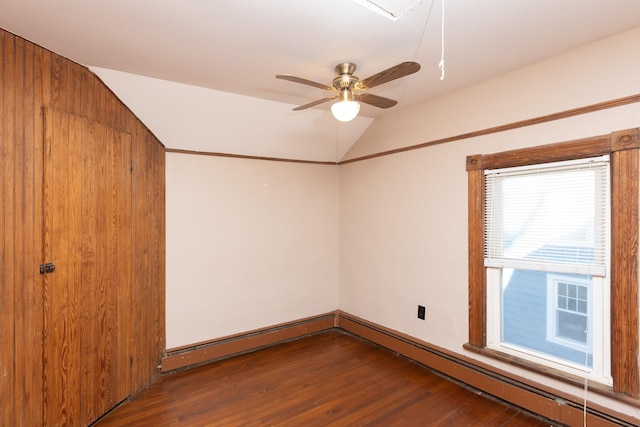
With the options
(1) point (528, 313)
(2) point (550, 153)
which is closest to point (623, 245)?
(2) point (550, 153)

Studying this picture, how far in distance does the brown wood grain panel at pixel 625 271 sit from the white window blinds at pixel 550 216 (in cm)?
9

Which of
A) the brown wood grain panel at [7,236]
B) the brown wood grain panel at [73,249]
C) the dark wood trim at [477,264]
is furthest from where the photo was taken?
the dark wood trim at [477,264]

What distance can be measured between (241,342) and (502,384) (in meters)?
2.40

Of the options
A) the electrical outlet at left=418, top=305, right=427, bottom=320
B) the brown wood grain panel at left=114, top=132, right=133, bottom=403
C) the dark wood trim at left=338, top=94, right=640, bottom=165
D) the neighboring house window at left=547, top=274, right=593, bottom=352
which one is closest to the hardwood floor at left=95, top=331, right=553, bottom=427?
the brown wood grain panel at left=114, top=132, right=133, bottom=403

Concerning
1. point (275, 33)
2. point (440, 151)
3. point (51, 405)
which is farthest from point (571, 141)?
point (51, 405)

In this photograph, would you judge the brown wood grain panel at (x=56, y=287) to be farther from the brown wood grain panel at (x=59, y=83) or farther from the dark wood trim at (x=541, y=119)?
the dark wood trim at (x=541, y=119)

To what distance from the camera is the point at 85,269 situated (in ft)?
7.23

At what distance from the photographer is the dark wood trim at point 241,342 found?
3.03 metres

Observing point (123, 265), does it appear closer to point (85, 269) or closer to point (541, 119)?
point (85, 269)

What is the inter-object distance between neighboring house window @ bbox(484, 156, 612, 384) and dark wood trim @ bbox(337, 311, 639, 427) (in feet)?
0.59

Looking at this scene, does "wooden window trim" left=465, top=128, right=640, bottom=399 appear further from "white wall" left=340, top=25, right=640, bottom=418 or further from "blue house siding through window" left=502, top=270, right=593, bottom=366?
"blue house siding through window" left=502, top=270, right=593, bottom=366

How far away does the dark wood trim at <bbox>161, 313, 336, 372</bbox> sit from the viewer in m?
3.03

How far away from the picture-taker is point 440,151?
2.95 meters

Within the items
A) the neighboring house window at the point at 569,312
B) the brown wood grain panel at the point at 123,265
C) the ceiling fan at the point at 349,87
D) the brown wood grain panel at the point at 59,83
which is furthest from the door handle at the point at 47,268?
the neighboring house window at the point at 569,312
